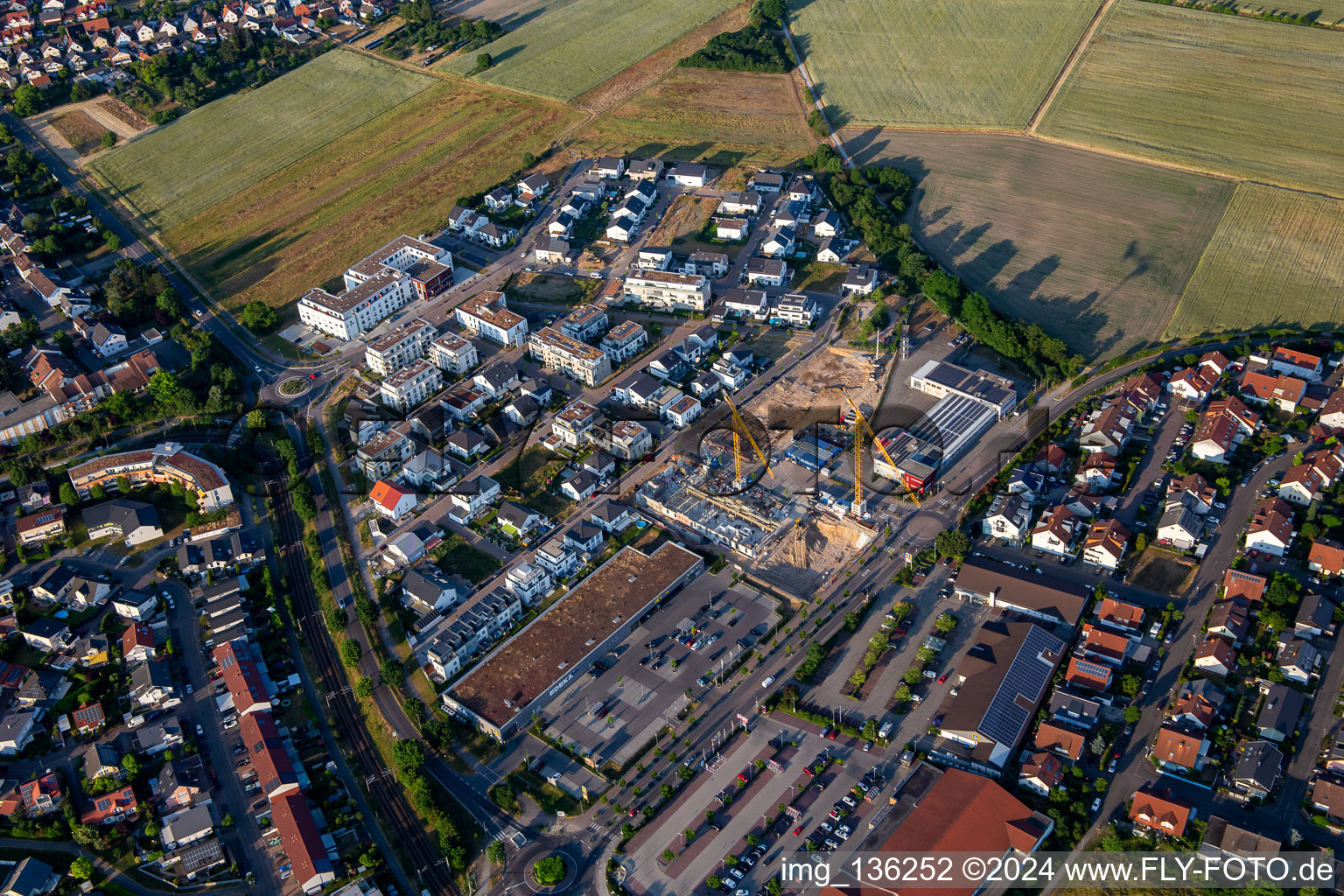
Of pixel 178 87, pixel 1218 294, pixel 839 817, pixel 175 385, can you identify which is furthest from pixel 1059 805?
pixel 178 87

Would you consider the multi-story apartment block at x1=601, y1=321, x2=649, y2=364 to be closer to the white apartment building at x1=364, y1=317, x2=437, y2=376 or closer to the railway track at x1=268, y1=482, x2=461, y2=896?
the white apartment building at x1=364, y1=317, x2=437, y2=376

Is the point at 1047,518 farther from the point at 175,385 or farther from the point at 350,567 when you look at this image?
the point at 175,385

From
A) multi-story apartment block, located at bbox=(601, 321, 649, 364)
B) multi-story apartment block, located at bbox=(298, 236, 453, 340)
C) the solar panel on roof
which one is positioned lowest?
the solar panel on roof

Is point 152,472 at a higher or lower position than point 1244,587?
higher

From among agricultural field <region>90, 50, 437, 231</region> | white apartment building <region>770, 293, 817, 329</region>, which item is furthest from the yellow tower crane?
agricultural field <region>90, 50, 437, 231</region>

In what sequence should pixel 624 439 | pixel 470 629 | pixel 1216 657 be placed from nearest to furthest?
pixel 1216 657, pixel 470 629, pixel 624 439

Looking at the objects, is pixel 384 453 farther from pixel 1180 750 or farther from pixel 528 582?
pixel 1180 750

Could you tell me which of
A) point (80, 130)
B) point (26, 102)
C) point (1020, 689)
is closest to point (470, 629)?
point (1020, 689)
